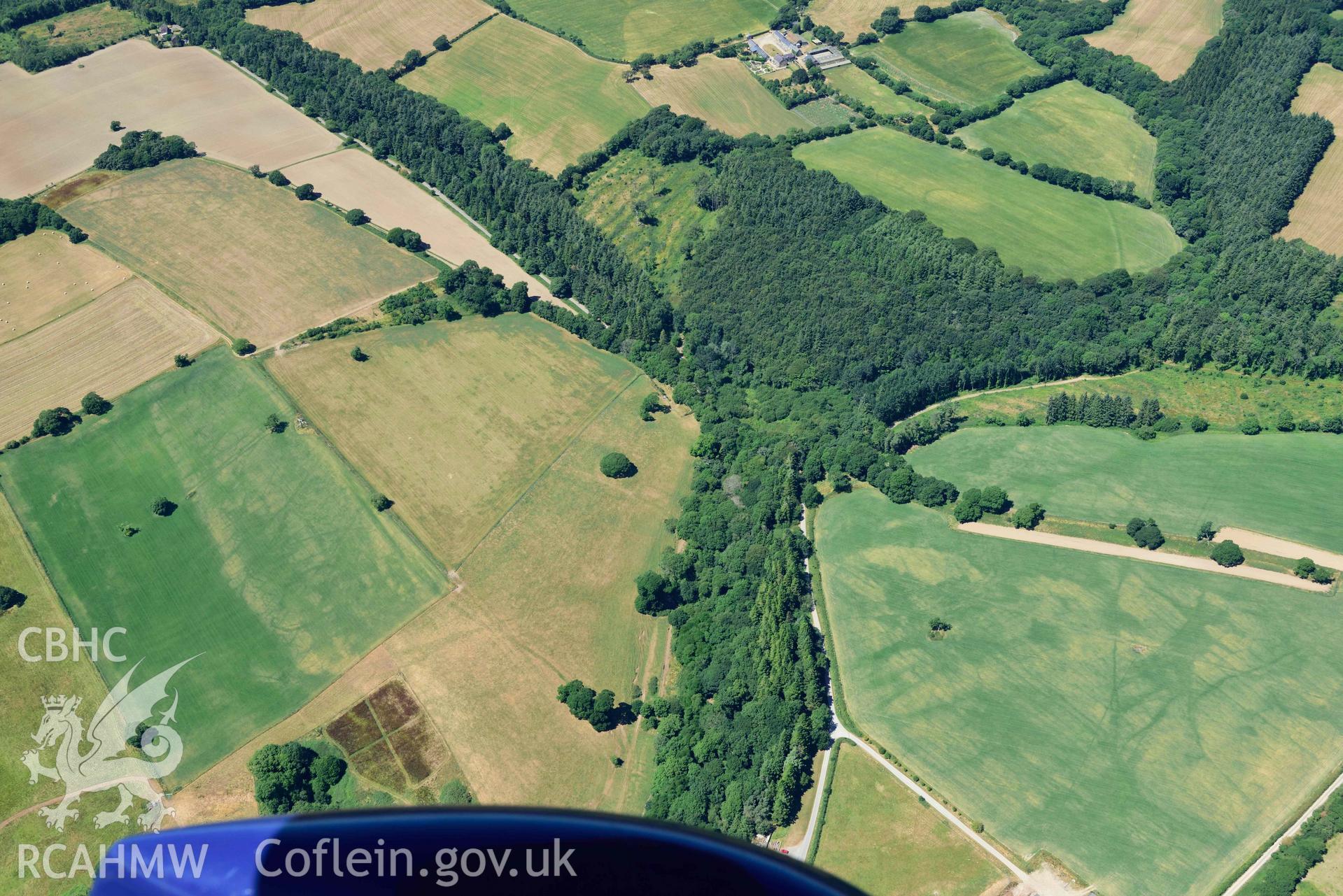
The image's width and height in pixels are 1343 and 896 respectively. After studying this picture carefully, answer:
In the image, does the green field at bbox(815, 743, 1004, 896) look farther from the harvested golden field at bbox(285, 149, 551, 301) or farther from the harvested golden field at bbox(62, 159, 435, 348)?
the harvested golden field at bbox(62, 159, 435, 348)

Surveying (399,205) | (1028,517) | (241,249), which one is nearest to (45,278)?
(241,249)

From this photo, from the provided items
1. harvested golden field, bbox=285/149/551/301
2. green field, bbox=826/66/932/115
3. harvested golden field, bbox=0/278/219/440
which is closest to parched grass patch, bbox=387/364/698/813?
harvested golden field, bbox=285/149/551/301

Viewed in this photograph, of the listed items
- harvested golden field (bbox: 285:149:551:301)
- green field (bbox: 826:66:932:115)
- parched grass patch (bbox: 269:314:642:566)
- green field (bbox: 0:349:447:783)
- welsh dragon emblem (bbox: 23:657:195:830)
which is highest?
green field (bbox: 826:66:932:115)

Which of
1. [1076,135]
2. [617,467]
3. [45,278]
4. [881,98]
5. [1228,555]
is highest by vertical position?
[1076,135]

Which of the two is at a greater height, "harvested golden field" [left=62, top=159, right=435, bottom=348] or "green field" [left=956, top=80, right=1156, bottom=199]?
"green field" [left=956, top=80, right=1156, bottom=199]

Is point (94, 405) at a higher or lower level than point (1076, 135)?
lower

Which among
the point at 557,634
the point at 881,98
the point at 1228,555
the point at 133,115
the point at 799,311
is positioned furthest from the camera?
the point at 881,98

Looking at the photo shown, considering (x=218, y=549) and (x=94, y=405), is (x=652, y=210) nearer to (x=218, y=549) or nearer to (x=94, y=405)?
(x=218, y=549)

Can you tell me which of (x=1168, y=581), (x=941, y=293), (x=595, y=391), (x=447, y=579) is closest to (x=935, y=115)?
(x=941, y=293)
